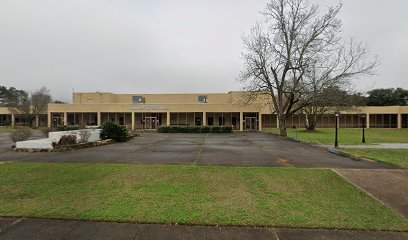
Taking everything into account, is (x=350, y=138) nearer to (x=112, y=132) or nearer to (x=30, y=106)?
(x=112, y=132)

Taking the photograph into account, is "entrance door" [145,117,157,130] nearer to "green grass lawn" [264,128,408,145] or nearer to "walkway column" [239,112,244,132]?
"walkway column" [239,112,244,132]

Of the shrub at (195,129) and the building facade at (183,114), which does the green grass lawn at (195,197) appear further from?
the building facade at (183,114)

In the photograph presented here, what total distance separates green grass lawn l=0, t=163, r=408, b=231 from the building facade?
24.8m

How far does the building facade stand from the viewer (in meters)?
38.0

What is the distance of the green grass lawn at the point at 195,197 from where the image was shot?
4961 mm

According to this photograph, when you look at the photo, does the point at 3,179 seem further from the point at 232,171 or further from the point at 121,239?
the point at 232,171

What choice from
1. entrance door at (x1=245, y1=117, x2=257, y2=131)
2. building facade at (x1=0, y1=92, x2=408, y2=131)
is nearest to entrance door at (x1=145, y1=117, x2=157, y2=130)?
building facade at (x1=0, y1=92, x2=408, y2=131)

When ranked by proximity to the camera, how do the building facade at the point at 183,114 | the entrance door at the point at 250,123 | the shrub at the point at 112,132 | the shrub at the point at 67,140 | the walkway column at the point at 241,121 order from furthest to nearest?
the entrance door at the point at 250,123
the building facade at the point at 183,114
the walkway column at the point at 241,121
the shrub at the point at 112,132
the shrub at the point at 67,140

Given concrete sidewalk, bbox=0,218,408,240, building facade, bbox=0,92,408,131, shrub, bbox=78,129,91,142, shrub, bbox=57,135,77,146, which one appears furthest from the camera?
building facade, bbox=0,92,408,131

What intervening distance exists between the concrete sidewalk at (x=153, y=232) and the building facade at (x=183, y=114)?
27.8 m

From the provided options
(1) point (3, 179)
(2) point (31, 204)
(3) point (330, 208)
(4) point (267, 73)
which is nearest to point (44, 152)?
(1) point (3, 179)

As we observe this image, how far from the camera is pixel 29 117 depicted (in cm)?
4816

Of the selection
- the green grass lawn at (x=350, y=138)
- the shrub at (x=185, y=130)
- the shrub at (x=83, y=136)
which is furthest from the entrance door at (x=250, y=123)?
the shrub at (x=83, y=136)

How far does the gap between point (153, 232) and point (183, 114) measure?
122 feet
